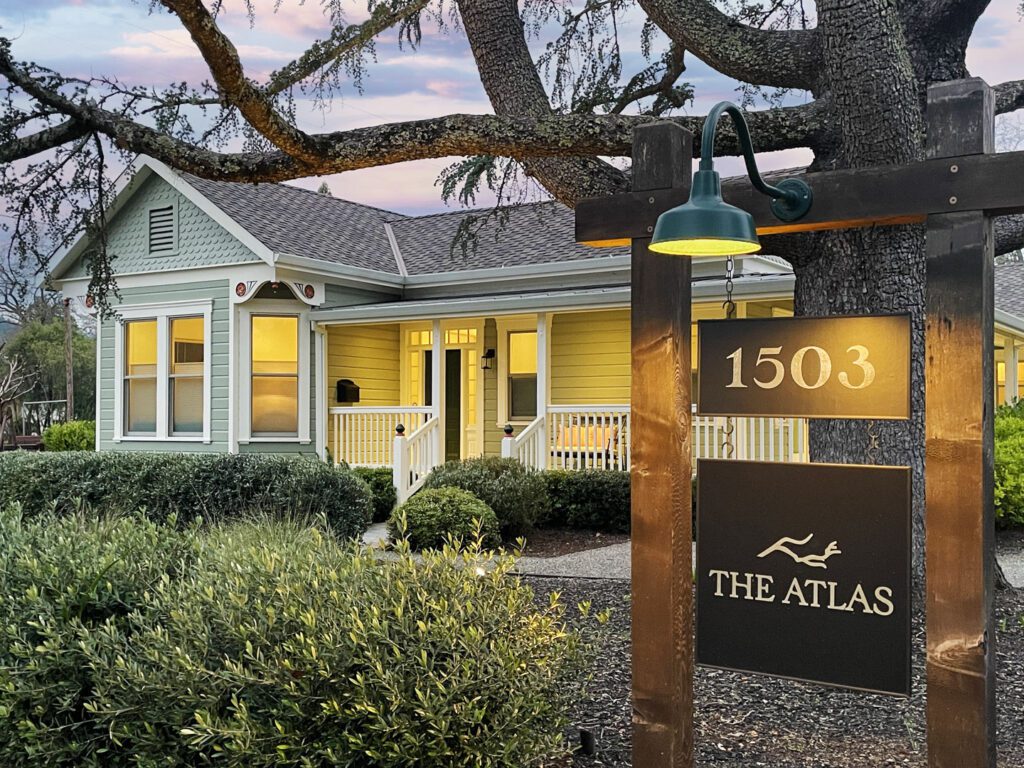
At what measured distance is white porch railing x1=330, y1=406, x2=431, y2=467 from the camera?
48.5 ft

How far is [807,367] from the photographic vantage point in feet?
11.4

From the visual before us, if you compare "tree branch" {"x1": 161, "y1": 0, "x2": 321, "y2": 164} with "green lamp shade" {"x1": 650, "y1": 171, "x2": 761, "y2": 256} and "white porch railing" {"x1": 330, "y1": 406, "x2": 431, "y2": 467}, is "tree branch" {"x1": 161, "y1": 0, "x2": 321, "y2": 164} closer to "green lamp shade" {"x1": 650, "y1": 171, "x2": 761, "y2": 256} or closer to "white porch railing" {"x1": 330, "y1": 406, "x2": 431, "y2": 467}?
"green lamp shade" {"x1": 650, "y1": 171, "x2": 761, "y2": 256}

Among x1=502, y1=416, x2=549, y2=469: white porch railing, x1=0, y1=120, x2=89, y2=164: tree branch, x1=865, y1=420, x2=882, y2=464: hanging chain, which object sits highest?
x1=0, y1=120, x2=89, y2=164: tree branch

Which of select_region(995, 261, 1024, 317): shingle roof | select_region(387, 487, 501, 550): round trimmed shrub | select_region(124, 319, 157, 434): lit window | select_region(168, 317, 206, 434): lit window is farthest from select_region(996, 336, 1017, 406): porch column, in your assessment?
select_region(124, 319, 157, 434): lit window

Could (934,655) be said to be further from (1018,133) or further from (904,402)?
(1018,133)

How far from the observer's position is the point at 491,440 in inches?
619

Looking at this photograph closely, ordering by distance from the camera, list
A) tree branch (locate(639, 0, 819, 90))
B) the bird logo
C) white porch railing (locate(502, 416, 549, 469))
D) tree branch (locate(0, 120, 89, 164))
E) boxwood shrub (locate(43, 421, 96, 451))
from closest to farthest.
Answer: the bird logo → tree branch (locate(639, 0, 819, 90)) → tree branch (locate(0, 120, 89, 164)) → white porch railing (locate(502, 416, 549, 469)) → boxwood shrub (locate(43, 421, 96, 451))

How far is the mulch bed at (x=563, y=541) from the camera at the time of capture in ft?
33.7

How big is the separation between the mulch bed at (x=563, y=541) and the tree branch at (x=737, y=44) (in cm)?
508

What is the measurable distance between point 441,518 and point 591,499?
9.08 feet

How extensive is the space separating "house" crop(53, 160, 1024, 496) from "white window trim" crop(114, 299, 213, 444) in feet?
0.10

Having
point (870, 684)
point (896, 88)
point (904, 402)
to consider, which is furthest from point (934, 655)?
point (896, 88)

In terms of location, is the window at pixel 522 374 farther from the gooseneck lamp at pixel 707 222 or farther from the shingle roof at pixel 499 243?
the gooseneck lamp at pixel 707 222

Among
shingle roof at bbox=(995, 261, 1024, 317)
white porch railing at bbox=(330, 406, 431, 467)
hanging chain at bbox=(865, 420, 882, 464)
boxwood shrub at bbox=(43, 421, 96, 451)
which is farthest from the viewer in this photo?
boxwood shrub at bbox=(43, 421, 96, 451)
